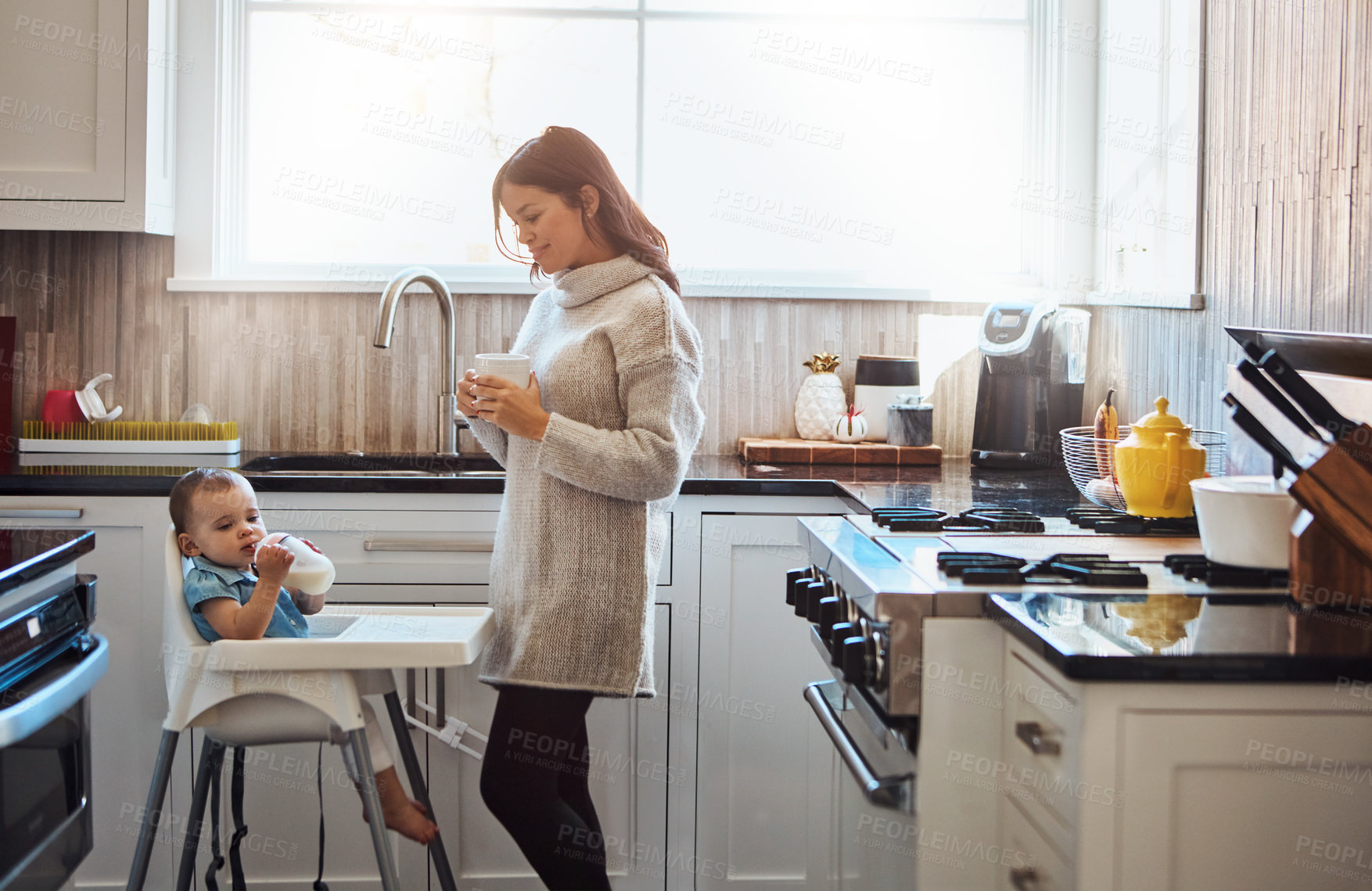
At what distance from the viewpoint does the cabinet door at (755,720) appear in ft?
7.72

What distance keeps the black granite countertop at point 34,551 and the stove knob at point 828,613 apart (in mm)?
1010

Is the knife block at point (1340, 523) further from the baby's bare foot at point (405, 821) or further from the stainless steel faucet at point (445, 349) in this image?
the stainless steel faucet at point (445, 349)

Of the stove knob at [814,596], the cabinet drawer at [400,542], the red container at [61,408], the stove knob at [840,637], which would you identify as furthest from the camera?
the red container at [61,408]

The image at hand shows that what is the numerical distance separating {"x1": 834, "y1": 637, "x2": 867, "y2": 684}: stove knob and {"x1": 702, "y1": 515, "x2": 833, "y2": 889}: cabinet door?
2.93 feet

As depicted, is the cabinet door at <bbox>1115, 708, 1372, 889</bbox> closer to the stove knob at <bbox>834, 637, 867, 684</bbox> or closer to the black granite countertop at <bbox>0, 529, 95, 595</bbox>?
the stove knob at <bbox>834, 637, 867, 684</bbox>

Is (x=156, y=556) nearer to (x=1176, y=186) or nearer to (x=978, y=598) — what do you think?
(x=978, y=598)

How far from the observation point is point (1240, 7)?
2139 mm

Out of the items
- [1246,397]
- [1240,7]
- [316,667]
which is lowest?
[316,667]

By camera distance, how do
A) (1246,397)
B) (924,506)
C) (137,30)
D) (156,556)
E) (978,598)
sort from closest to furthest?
(978,598)
(1246,397)
(924,506)
(156,556)
(137,30)

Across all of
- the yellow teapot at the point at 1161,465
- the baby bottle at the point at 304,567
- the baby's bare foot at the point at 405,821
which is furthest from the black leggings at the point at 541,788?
the yellow teapot at the point at 1161,465

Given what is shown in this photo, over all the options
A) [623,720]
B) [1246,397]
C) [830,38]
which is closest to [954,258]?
[830,38]

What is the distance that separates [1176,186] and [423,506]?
1.69 m

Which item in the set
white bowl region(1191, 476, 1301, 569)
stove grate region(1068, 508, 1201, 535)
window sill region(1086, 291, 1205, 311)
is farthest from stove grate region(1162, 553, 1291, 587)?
window sill region(1086, 291, 1205, 311)

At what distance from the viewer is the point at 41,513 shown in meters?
2.29
